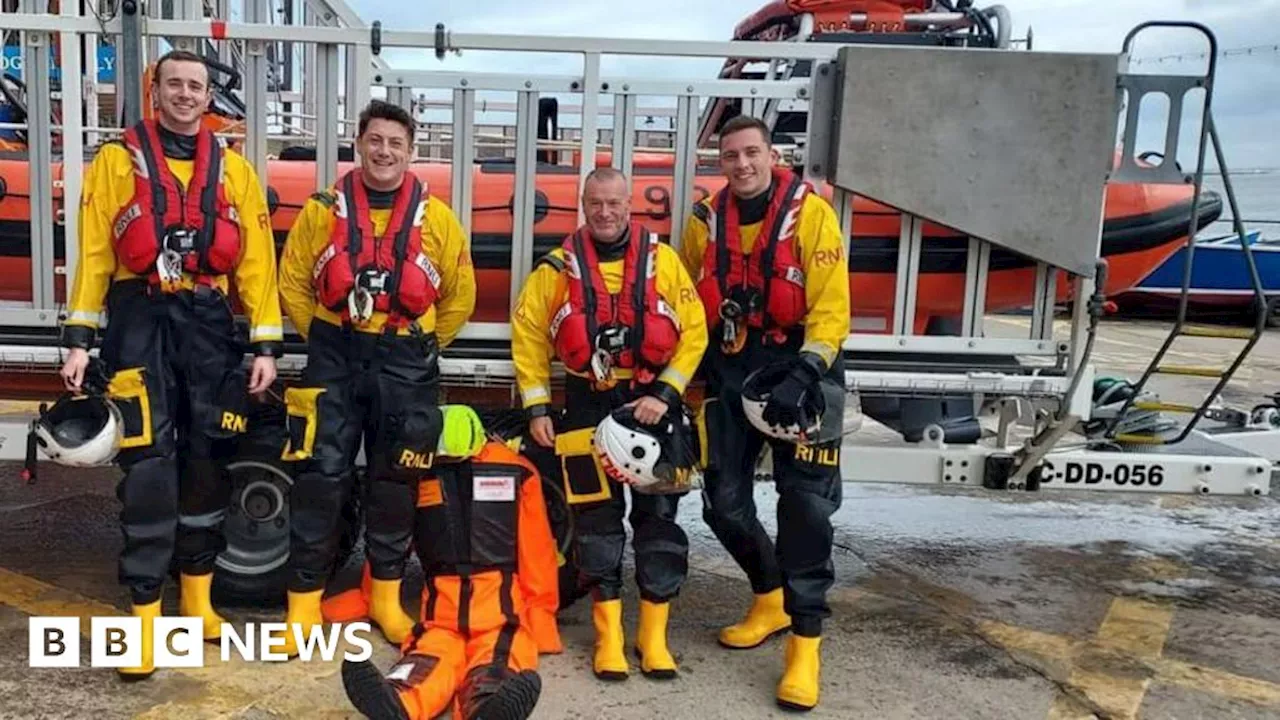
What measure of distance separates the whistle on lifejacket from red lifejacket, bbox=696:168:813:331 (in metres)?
0.02

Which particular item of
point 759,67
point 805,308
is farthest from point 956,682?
point 759,67

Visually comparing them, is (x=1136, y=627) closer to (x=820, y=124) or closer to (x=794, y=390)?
(x=794, y=390)

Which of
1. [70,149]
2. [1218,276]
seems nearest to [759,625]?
[70,149]

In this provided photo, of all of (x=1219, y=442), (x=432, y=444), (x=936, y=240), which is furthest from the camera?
(x=1219, y=442)

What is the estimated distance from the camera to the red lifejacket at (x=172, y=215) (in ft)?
11.1

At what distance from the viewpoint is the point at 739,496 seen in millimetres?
3732

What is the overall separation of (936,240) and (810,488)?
1.04 m

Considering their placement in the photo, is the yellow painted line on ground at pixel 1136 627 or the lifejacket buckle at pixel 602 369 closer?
the lifejacket buckle at pixel 602 369

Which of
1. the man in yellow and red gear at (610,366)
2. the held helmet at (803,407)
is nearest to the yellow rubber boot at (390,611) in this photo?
the man in yellow and red gear at (610,366)

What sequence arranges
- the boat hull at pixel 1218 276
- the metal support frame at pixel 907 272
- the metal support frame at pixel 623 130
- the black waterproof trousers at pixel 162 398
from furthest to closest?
the boat hull at pixel 1218 276 < the metal support frame at pixel 907 272 < the metal support frame at pixel 623 130 < the black waterproof trousers at pixel 162 398

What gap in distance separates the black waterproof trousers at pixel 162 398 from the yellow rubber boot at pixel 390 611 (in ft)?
2.25

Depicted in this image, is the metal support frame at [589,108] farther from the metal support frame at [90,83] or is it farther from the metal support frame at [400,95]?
the metal support frame at [90,83]

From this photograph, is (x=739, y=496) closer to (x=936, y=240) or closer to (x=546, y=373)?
(x=546, y=373)

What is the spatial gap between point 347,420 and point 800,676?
5.35 ft
